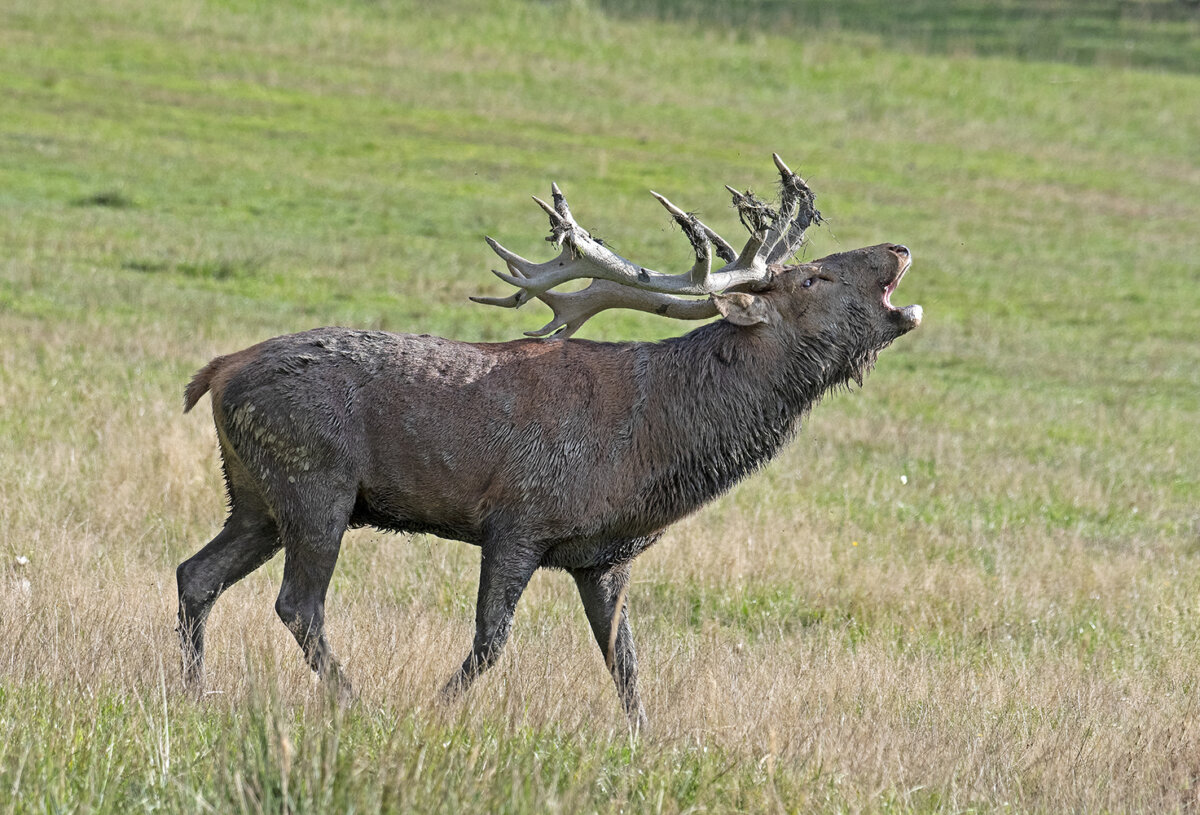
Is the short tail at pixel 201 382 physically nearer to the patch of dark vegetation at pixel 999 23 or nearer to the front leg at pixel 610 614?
the front leg at pixel 610 614

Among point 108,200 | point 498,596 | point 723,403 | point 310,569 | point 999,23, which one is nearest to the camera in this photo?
point 498,596

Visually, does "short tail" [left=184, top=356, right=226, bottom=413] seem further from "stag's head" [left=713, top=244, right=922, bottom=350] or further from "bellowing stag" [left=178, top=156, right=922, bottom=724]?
"stag's head" [left=713, top=244, right=922, bottom=350]

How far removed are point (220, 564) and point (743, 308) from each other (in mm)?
2689

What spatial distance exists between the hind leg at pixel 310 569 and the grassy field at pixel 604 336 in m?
0.27

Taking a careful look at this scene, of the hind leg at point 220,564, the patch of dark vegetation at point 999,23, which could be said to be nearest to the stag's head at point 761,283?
the hind leg at point 220,564

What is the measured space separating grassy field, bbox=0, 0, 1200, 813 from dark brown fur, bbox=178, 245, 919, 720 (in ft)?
1.41

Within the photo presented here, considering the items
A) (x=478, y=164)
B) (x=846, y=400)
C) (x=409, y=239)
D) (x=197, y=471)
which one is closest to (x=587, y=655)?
(x=197, y=471)

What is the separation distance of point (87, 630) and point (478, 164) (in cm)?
2379

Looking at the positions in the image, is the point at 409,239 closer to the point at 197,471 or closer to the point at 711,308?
the point at 197,471

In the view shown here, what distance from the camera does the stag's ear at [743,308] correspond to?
22.3 feet

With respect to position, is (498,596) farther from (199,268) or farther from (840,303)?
(199,268)

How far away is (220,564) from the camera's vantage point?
6816 millimetres

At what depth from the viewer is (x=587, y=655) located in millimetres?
7094

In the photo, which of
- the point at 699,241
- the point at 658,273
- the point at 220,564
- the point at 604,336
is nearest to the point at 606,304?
the point at 658,273
